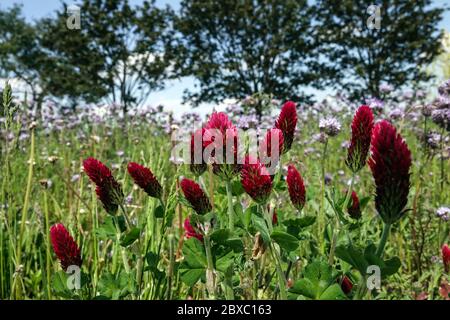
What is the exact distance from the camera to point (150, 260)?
1.14 metres

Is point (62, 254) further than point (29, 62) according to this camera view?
No

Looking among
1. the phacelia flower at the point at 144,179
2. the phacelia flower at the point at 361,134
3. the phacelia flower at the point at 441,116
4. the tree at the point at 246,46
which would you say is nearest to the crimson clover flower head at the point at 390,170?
the phacelia flower at the point at 361,134

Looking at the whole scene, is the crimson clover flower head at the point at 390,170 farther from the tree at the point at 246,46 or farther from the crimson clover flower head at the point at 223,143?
the tree at the point at 246,46

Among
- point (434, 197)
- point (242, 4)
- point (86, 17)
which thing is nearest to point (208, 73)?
point (242, 4)

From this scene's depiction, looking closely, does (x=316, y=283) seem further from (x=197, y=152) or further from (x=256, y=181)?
(x=197, y=152)

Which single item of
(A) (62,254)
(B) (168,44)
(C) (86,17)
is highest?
(C) (86,17)

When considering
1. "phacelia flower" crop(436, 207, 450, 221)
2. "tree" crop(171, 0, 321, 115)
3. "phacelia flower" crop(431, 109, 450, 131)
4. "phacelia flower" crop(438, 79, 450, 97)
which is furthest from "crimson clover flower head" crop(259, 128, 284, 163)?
"tree" crop(171, 0, 321, 115)

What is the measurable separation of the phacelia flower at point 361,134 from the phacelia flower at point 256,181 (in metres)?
0.19

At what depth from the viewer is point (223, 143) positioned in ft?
3.01

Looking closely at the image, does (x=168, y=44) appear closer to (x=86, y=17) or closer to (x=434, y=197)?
(x=86, y=17)

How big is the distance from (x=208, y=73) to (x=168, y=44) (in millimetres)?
3066

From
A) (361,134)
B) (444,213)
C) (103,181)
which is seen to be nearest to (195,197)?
(103,181)

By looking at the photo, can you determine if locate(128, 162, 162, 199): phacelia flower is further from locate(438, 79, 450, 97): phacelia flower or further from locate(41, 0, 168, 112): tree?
locate(41, 0, 168, 112): tree

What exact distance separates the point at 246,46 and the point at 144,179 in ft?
71.1
